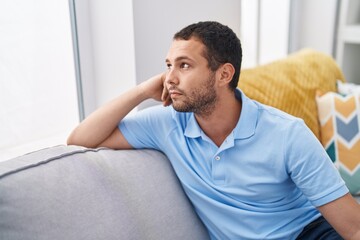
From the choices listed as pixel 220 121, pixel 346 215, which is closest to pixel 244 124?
pixel 220 121

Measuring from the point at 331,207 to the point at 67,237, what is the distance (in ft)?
2.09

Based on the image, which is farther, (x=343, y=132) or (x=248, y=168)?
(x=343, y=132)

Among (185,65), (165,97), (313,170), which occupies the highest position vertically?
(185,65)

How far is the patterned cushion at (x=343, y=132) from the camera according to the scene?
156cm

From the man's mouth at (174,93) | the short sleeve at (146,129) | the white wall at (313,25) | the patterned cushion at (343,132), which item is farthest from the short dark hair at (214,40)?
the white wall at (313,25)

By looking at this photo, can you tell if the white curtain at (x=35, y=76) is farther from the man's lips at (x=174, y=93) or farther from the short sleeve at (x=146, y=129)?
the man's lips at (x=174, y=93)

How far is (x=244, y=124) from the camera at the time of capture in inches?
43.8

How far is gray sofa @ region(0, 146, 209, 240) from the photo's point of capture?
2.74 feet

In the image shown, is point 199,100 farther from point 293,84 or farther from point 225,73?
point 293,84

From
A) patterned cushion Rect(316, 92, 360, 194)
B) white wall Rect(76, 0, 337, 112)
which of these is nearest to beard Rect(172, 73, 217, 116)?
white wall Rect(76, 0, 337, 112)

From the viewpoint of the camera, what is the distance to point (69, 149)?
40.5 inches

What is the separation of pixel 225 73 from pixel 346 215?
0.47m

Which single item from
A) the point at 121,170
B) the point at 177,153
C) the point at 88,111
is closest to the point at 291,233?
the point at 177,153

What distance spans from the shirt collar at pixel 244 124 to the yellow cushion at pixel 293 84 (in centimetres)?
37
